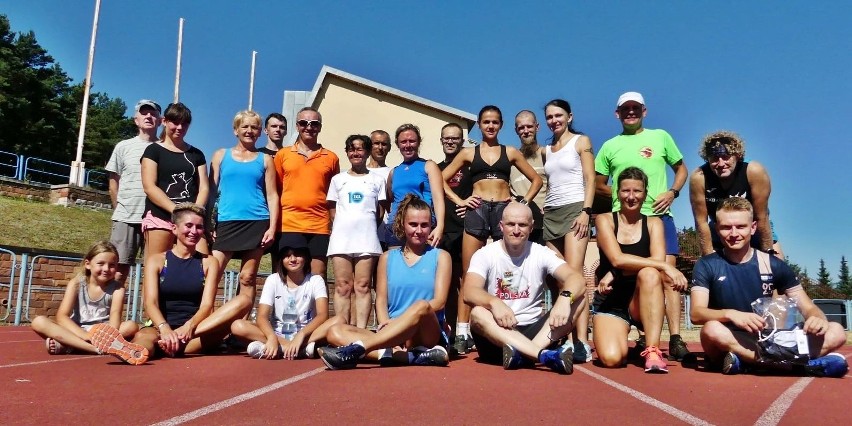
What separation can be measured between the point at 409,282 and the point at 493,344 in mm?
797

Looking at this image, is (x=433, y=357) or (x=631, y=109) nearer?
(x=433, y=357)

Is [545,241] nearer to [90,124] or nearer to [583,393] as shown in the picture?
[583,393]

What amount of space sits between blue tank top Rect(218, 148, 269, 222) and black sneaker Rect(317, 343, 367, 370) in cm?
192

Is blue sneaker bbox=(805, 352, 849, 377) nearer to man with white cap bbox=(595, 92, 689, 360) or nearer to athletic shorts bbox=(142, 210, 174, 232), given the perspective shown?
man with white cap bbox=(595, 92, 689, 360)

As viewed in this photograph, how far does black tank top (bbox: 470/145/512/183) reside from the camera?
6.06 meters

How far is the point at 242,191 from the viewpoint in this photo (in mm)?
5883

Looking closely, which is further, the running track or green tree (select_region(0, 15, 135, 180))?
green tree (select_region(0, 15, 135, 180))

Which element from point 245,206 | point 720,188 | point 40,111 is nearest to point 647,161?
point 720,188

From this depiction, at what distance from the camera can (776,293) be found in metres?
4.57

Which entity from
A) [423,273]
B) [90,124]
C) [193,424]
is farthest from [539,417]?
[90,124]

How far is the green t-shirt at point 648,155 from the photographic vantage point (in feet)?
18.9

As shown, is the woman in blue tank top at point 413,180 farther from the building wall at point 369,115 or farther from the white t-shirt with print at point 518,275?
the building wall at point 369,115

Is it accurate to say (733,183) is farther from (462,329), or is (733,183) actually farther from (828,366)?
(462,329)

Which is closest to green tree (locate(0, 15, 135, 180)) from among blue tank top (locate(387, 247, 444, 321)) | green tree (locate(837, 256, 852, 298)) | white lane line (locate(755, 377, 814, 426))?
blue tank top (locate(387, 247, 444, 321))
